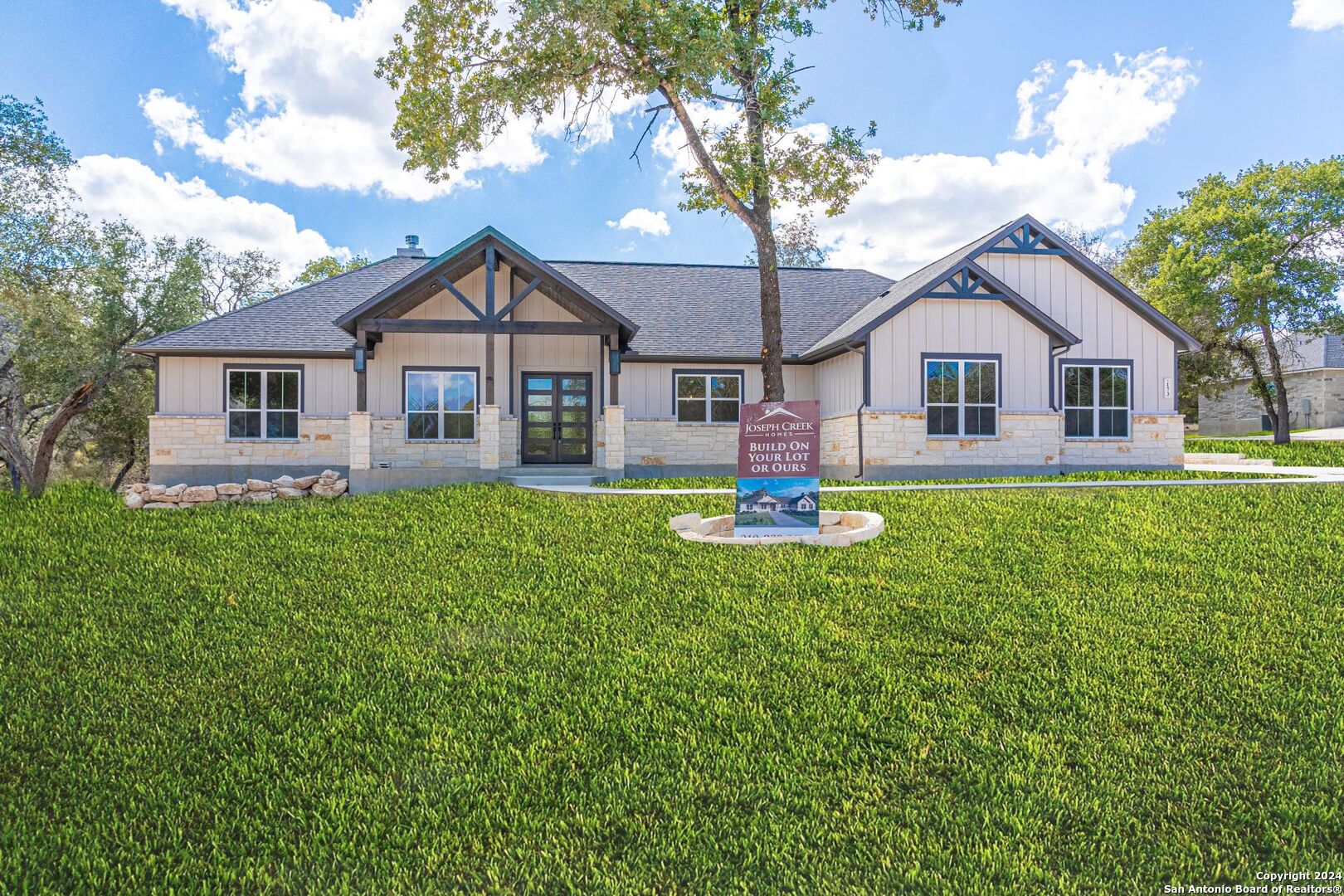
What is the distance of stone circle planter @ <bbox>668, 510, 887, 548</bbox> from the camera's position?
29.1ft

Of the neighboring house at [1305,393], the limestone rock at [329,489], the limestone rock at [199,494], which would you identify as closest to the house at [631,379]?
the limestone rock at [329,489]

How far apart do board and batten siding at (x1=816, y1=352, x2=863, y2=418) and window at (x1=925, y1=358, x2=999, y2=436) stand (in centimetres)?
143

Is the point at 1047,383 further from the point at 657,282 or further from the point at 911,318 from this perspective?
the point at 657,282

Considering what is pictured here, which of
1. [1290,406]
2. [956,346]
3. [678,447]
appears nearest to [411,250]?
[678,447]

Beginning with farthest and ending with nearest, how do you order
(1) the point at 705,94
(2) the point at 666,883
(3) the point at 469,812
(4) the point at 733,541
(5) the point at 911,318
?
(5) the point at 911,318 → (1) the point at 705,94 → (4) the point at 733,541 → (3) the point at 469,812 → (2) the point at 666,883

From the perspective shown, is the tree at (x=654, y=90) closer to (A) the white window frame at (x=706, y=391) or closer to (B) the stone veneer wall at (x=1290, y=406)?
(A) the white window frame at (x=706, y=391)

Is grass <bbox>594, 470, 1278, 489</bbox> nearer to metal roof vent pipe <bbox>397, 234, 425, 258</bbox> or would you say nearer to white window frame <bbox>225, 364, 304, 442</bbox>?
white window frame <bbox>225, 364, 304, 442</bbox>

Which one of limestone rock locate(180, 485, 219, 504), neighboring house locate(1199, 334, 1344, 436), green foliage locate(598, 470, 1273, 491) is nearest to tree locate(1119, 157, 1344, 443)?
neighboring house locate(1199, 334, 1344, 436)

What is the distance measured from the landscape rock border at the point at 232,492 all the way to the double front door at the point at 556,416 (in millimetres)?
4227

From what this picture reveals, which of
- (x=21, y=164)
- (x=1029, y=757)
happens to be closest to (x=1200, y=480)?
(x=1029, y=757)

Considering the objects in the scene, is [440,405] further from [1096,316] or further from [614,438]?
[1096,316]

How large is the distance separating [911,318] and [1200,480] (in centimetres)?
581

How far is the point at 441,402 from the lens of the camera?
53.3ft

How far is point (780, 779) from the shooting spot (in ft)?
14.6
